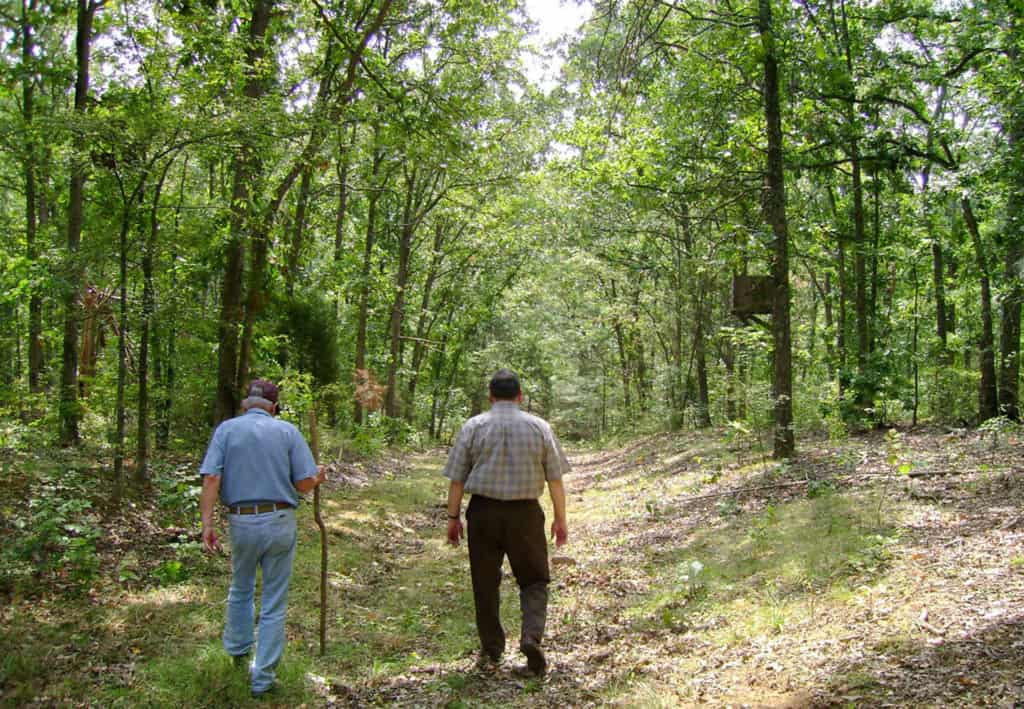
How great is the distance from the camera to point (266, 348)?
12734 millimetres

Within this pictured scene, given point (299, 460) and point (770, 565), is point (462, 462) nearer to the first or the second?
point (299, 460)

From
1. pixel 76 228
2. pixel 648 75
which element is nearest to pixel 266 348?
pixel 76 228

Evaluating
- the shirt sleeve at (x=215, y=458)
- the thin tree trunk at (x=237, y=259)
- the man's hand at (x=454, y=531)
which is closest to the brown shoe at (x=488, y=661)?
the man's hand at (x=454, y=531)

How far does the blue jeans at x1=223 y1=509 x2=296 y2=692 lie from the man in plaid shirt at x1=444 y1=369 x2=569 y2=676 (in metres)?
1.18

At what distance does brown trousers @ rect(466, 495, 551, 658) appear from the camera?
17.0 ft

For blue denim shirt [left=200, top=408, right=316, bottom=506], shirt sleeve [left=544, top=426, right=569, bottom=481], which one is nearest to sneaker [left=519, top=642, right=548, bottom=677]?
shirt sleeve [left=544, top=426, right=569, bottom=481]

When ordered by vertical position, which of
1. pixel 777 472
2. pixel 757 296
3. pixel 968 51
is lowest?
pixel 777 472

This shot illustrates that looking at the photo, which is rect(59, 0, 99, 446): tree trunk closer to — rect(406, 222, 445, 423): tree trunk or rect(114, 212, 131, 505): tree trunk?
rect(114, 212, 131, 505): tree trunk

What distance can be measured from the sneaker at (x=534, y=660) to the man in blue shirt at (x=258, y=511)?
67.8 inches

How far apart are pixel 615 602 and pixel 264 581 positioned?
12.1 feet

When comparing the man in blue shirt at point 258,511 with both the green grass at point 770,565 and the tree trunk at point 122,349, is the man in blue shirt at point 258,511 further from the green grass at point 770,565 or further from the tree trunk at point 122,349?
the tree trunk at point 122,349

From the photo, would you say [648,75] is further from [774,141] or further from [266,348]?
[266,348]

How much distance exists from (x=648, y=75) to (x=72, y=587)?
8.07 m

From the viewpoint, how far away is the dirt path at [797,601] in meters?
4.41
